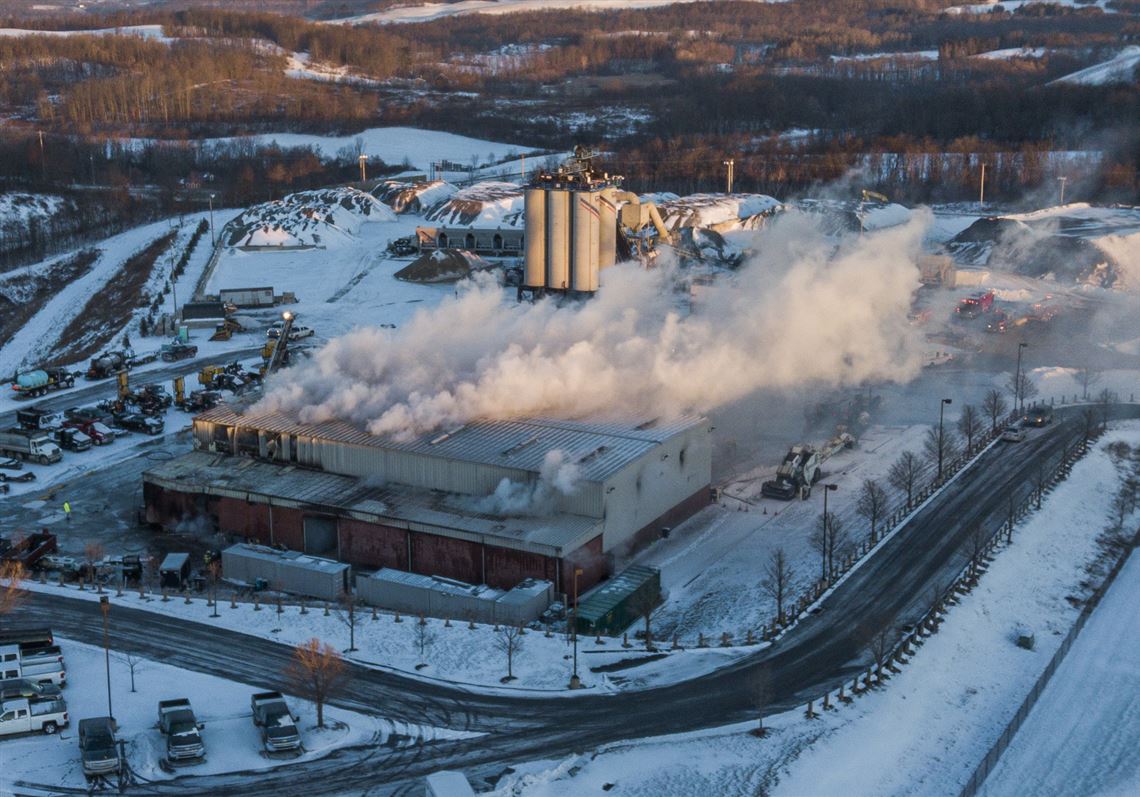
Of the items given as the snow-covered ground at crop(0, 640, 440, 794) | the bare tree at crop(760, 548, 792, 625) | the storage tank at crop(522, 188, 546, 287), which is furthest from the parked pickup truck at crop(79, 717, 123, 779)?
the storage tank at crop(522, 188, 546, 287)

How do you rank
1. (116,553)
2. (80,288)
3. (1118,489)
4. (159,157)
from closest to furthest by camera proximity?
(116,553)
(1118,489)
(80,288)
(159,157)

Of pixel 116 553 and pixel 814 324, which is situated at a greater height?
pixel 814 324

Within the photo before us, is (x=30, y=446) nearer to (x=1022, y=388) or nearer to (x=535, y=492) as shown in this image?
(x=535, y=492)

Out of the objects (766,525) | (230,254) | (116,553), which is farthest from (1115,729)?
(230,254)

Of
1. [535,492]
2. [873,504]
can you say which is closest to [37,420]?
[535,492]

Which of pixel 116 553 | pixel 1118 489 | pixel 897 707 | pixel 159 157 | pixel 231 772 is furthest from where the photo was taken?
pixel 159 157

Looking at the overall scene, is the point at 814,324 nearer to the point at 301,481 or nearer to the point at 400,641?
the point at 301,481
